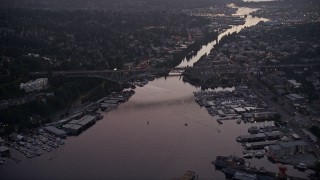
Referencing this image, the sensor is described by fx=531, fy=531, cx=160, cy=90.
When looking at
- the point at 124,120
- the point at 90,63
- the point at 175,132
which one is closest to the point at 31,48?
the point at 90,63

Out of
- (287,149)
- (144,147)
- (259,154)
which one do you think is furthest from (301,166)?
(144,147)

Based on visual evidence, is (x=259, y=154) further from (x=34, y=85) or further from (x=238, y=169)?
(x=34, y=85)

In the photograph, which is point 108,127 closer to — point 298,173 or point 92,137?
point 92,137

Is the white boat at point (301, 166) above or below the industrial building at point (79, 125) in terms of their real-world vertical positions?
below

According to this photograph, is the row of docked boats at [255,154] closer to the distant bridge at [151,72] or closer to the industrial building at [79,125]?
the industrial building at [79,125]

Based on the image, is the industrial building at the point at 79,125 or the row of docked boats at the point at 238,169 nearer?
the row of docked boats at the point at 238,169

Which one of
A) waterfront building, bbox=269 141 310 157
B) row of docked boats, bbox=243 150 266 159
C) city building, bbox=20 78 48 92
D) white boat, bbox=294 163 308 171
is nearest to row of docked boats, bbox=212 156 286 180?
row of docked boats, bbox=243 150 266 159

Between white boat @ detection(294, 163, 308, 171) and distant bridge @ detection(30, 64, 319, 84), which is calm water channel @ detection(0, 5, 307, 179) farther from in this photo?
distant bridge @ detection(30, 64, 319, 84)

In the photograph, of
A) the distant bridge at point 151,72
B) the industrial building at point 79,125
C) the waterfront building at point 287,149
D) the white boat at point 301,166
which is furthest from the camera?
the distant bridge at point 151,72

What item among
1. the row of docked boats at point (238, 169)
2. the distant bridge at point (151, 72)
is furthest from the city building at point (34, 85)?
the row of docked boats at point (238, 169)
